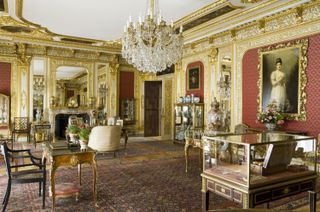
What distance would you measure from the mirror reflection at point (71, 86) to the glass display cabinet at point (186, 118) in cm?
476

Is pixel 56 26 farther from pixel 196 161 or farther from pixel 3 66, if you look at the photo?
pixel 196 161

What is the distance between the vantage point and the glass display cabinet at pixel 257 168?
2.63m

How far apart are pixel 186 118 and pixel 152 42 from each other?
15.8 ft

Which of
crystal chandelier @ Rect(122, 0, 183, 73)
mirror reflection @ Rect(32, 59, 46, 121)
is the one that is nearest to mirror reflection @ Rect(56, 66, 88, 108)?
mirror reflection @ Rect(32, 59, 46, 121)

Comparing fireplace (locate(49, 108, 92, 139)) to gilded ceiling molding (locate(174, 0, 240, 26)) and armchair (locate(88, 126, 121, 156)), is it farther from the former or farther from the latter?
gilded ceiling molding (locate(174, 0, 240, 26))

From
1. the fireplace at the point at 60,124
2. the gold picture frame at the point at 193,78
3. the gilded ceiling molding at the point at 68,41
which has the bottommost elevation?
the fireplace at the point at 60,124

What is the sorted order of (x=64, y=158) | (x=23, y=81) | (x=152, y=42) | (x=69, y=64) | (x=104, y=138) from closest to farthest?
(x=64, y=158), (x=152, y=42), (x=104, y=138), (x=23, y=81), (x=69, y=64)

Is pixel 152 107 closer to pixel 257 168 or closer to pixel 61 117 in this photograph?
pixel 61 117

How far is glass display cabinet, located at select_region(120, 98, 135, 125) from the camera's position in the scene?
1307 cm

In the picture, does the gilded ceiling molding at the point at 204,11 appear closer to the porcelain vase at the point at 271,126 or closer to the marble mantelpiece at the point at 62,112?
the porcelain vase at the point at 271,126

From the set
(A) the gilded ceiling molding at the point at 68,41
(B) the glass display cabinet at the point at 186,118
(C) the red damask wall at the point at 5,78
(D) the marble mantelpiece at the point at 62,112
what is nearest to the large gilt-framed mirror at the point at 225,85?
(B) the glass display cabinet at the point at 186,118

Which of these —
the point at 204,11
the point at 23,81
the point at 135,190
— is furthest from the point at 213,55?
the point at 23,81

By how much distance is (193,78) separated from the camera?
10.1 m

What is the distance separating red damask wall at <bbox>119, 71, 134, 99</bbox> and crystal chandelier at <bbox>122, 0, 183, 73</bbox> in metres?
7.55
